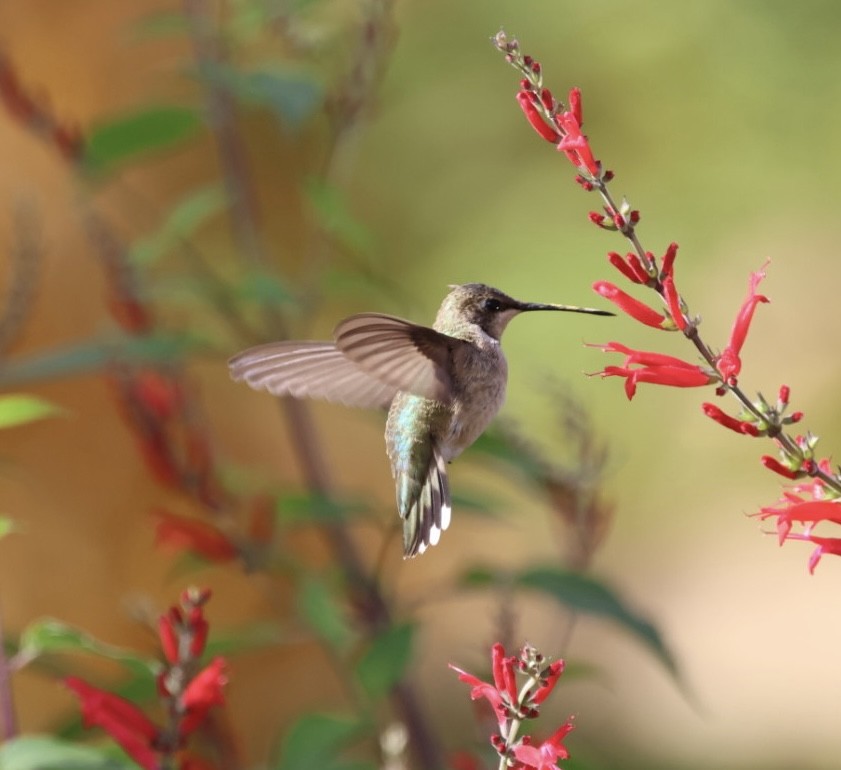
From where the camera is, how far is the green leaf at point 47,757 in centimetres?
141

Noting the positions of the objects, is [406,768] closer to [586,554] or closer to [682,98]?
[586,554]

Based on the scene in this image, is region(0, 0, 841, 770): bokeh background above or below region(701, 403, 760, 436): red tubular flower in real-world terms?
above

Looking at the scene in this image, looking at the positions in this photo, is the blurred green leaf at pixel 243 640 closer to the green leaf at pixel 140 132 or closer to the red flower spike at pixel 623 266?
the green leaf at pixel 140 132

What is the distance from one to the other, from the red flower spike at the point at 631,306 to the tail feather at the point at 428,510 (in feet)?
1.24

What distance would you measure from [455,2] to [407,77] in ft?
1.27

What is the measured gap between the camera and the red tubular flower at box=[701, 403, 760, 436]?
1.10 metres

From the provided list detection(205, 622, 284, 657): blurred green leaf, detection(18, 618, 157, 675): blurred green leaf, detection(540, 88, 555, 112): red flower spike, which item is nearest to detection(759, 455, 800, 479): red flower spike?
detection(540, 88, 555, 112): red flower spike

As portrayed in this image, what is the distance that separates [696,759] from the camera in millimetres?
4840

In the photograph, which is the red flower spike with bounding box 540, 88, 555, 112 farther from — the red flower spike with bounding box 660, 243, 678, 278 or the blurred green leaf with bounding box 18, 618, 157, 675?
the blurred green leaf with bounding box 18, 618, 157, 675

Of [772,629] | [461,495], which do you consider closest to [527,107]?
[461,495]

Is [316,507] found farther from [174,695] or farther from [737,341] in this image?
[737,341]

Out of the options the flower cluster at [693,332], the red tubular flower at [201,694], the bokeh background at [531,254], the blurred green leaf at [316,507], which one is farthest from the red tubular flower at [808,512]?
the bokeh background at [531,254]

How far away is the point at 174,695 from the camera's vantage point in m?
1.39

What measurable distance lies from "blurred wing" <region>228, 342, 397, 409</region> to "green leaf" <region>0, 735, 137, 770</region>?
1.46 ft
